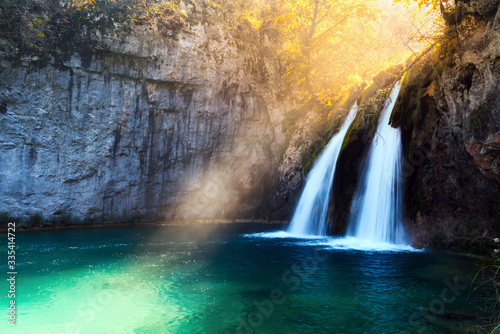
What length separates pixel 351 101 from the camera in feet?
56.3

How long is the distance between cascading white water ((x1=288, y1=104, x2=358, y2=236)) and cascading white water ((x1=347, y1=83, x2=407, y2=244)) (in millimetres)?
1639

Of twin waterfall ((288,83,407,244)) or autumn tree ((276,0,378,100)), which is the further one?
autumn tree ((276,0,378,100))

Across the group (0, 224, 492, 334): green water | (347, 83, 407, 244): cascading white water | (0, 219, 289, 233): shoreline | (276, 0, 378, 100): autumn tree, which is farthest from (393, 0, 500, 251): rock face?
(0, 219, 289, 233): shoreline

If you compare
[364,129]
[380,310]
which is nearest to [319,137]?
[364,129]

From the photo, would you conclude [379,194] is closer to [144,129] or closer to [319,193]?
[319,193]

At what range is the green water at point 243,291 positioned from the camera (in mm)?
4699

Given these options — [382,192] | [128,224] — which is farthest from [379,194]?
[128,224]

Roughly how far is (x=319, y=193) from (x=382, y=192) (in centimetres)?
354

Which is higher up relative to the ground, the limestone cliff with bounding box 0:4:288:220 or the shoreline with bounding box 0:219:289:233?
the limestone cliff with bounding box 0:4:288:220

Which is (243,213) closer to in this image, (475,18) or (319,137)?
(319,137)

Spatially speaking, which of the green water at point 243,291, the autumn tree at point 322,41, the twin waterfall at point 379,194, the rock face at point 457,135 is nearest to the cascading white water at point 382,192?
the twin waterfall at point 379,194

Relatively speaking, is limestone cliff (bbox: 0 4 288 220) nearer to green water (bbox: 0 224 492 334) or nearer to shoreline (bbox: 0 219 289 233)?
shoreline (bbox: 0 219 289 233)

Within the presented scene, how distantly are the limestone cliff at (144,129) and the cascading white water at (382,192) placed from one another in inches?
385

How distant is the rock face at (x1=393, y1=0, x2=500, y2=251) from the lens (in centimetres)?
710
